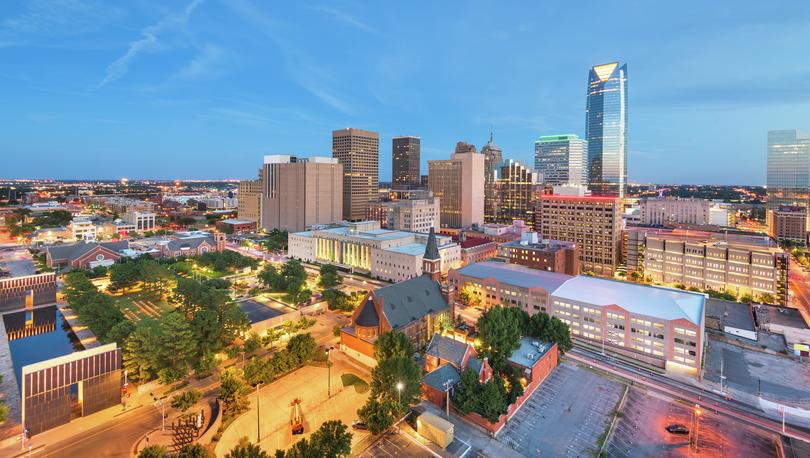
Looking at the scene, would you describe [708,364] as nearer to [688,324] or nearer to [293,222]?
[688,324]

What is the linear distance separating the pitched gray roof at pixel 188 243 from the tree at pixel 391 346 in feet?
337

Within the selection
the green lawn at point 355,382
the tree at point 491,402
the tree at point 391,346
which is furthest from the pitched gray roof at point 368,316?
the tree at point 491,402

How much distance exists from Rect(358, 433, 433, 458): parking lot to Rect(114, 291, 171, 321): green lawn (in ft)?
189

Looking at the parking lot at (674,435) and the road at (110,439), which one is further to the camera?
the parking lot at (674,435)

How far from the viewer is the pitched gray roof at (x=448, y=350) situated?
50.6 metres

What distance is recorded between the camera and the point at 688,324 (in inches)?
2313

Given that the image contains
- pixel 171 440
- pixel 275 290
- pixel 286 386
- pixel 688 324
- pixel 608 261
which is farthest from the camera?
pixel 608 261

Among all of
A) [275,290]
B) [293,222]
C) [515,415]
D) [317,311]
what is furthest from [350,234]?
[515,415]

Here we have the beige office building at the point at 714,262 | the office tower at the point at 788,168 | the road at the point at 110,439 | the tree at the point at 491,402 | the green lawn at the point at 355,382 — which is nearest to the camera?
the road at the point at 110,439

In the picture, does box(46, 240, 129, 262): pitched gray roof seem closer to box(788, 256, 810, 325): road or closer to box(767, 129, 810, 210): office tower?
box(788, 256, 810, 325): road

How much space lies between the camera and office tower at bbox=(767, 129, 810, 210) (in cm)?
18650

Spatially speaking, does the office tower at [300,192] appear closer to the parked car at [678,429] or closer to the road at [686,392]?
the road at [686,392]

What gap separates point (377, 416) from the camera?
39.6 metres

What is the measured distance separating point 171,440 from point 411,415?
25030 mm
